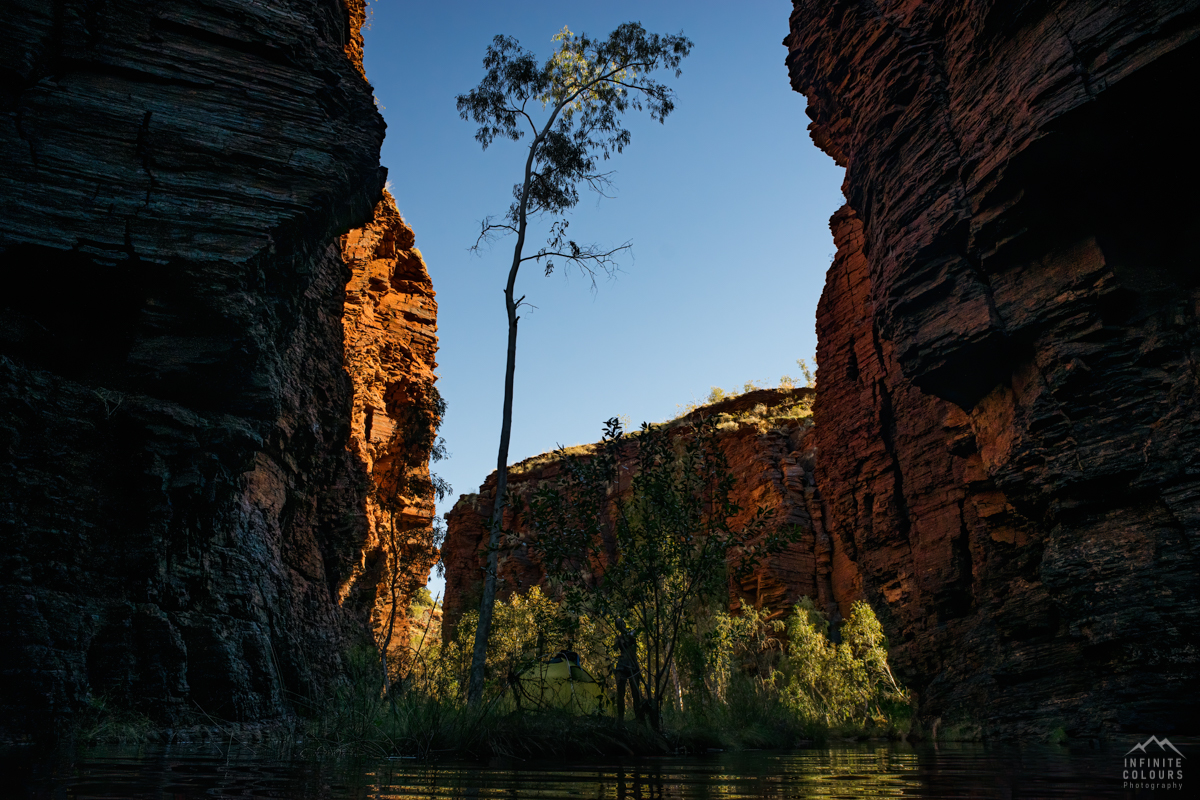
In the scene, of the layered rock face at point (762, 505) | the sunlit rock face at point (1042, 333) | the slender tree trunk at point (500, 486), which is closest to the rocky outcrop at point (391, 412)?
the layered rock face at point (762, 505)

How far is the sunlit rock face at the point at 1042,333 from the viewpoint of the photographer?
10.4m

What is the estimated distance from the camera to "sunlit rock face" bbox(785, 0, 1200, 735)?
409 inches

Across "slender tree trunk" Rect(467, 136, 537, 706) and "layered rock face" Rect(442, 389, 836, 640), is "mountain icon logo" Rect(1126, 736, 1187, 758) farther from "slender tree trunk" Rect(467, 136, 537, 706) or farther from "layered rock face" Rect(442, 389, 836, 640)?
"layered rock face" Rect(442, 389, 836, 640)

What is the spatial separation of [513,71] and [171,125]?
9337mm

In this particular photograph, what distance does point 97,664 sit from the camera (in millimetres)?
8742

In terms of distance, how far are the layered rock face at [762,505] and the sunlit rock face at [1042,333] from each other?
15.1 metres

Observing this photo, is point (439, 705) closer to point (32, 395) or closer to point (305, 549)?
point (32, 395)

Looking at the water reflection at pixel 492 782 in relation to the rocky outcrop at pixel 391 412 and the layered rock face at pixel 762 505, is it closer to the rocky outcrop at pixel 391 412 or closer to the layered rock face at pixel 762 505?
the rocky outcrop at pixel 391 412

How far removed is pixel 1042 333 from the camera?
12594 millimetres

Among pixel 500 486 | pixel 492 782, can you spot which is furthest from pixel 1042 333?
pixel 492 782

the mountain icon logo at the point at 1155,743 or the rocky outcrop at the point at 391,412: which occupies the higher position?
the rocky outcrop at the point at 391,412

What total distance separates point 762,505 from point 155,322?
3331cm

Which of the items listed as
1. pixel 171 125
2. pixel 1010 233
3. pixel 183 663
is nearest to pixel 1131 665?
pixel 1010 233

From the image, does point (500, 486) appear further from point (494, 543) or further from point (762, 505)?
point (762, 505)
